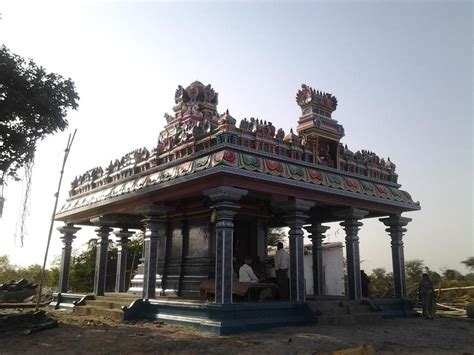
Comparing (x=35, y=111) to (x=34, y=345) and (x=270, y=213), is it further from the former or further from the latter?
(x=270, y=213)

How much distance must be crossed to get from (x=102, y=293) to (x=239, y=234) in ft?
16.0

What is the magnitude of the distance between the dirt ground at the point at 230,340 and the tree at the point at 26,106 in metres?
4.35

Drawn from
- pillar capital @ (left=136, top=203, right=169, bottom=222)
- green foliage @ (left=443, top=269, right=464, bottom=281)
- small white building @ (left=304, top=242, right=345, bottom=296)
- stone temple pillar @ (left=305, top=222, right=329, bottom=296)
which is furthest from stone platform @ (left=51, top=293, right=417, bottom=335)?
green foliage @ (left=443, top=269, right=464, bottom=281)

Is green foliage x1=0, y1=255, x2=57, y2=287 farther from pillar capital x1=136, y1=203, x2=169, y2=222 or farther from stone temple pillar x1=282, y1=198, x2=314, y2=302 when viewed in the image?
stone temple pillar x1=282, y1=198, x2=314, y2=302

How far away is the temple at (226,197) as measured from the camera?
375 inches

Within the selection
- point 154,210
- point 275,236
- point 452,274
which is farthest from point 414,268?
point 154,210

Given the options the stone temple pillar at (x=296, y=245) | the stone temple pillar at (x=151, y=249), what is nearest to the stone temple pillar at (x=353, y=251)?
the stone temple pillar at (x=296, y=245)

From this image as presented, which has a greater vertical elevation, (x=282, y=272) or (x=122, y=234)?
(x=122, y=234)

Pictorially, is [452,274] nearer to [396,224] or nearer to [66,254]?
[396,224]

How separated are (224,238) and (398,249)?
22.3ft

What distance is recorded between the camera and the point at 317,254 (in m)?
14.7

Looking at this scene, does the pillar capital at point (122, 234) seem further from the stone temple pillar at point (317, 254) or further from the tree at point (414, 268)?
the tree at point (414, 268)

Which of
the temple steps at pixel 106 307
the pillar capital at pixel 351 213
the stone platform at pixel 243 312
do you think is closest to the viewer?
the stone platform at pixel 243 312

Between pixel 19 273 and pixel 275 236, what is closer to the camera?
pixel 275 236
